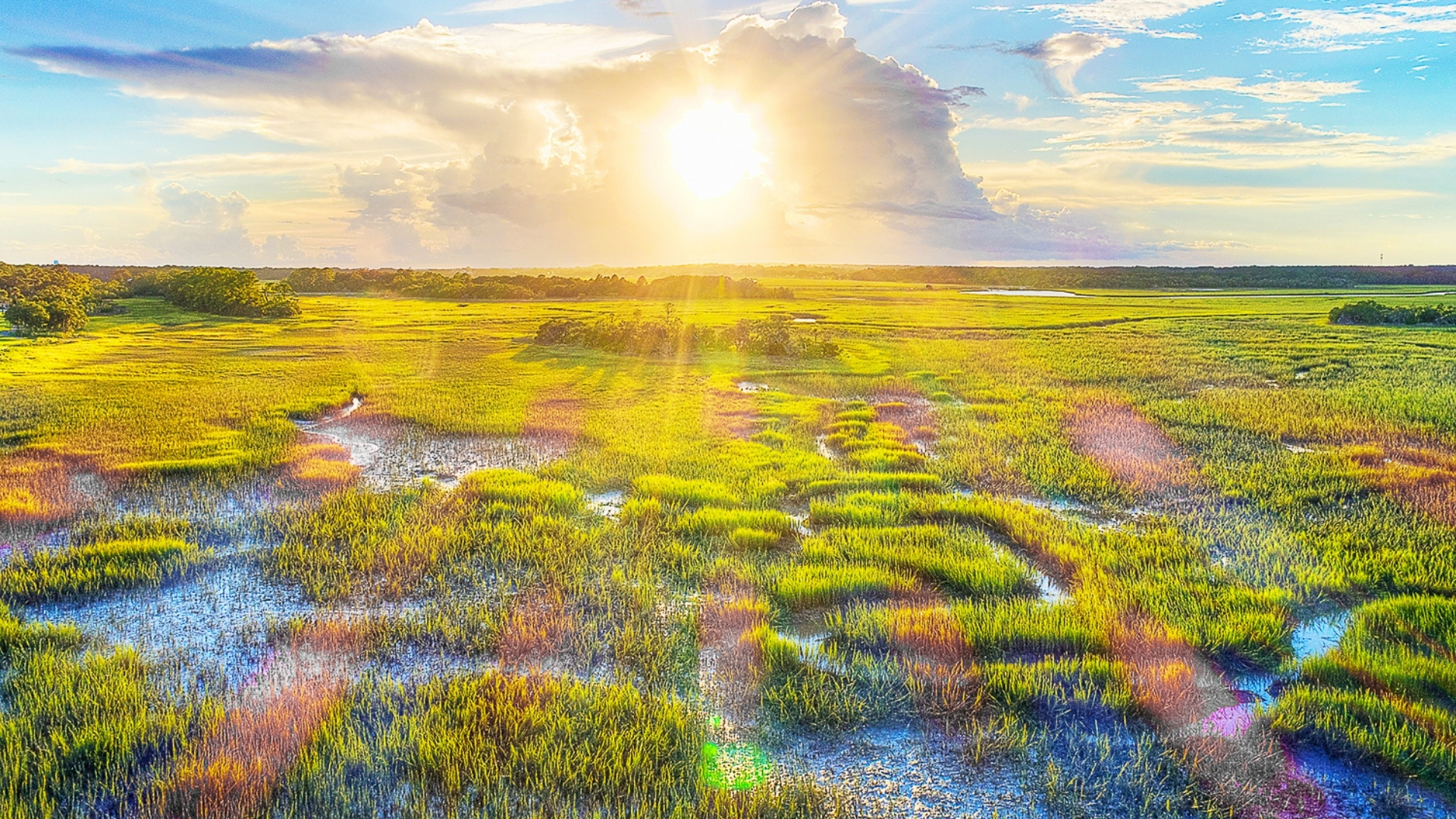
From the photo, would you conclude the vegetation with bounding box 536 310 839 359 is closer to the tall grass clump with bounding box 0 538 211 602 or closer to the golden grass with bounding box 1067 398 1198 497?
the golden grass with bounding box 1067 398 1198 497

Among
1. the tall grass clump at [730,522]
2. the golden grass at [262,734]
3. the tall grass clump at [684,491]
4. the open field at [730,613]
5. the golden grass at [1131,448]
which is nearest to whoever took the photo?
the golden grass at [262,734]

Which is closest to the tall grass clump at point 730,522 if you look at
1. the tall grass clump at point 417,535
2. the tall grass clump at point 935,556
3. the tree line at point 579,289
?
the tall grass clump at point 935,556

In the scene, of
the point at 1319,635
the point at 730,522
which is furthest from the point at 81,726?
the point at 1319,635

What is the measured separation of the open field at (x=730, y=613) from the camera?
4773mm

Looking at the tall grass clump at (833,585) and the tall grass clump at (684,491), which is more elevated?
the tall grass clump at (684,491)

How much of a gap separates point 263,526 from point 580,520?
13.4ft

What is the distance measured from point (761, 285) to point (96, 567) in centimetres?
9700

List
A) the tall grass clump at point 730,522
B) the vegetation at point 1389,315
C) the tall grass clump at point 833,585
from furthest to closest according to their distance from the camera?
the vegetation at point 1389,315
the tall grass clump at point 730,522
the tall grass clump at point 833,585

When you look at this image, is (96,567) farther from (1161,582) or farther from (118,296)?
(118,296)

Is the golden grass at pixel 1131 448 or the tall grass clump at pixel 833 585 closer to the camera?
the tall grass clump at pixel 833 585

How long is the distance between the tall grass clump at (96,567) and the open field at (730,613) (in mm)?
48

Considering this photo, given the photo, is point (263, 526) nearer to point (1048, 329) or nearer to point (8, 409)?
point (8, 409)

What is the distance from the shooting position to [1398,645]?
6184 millimetres

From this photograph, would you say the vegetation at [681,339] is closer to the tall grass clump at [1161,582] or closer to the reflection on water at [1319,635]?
the tall grass clump at [1161,582]
